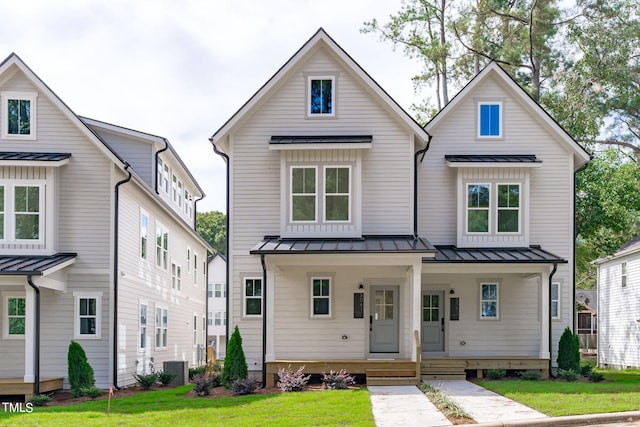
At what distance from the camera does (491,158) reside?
22984 mm

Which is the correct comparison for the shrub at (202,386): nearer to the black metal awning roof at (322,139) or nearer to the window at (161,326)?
the black metal awning roof at (322,139)

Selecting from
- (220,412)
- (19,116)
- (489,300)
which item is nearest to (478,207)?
(489,300)

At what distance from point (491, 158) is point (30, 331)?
44.5 ft

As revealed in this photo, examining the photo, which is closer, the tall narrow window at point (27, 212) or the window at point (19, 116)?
the tall narrow window at point (27, 212)

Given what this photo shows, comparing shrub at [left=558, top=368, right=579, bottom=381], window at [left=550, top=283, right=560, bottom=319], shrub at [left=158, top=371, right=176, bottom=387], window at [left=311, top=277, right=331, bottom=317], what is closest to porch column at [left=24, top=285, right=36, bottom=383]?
shrub at [left=158, top=371, right=176, bottom=387]

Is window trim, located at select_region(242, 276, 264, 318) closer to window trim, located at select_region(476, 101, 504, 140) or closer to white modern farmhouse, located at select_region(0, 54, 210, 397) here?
white modern farmhouse, located at select_region(0, 54, 210, 397)

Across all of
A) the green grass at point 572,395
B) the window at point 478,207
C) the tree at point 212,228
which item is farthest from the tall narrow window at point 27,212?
the tree at point 212,228

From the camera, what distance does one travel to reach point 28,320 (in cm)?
1872

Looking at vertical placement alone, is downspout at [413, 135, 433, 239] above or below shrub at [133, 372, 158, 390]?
above

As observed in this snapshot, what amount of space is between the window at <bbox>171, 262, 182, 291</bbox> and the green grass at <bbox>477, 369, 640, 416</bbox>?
1426 centimetres

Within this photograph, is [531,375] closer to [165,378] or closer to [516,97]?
[516,97]

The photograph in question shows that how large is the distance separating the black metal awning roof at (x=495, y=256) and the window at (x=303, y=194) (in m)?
3.45

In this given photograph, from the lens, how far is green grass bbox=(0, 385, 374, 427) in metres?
13.6

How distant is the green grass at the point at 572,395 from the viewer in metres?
13.9
